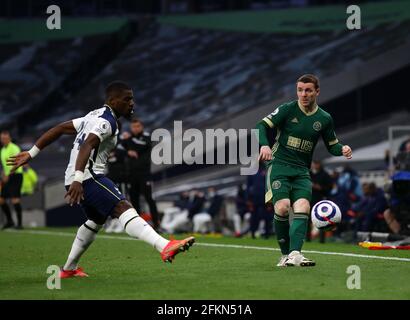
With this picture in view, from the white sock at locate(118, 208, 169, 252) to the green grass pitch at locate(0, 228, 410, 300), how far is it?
38 cm

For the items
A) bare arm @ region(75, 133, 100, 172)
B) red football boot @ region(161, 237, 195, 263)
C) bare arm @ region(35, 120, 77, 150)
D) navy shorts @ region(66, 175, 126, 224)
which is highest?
bare arm @ region(35, 120, 77, 150)

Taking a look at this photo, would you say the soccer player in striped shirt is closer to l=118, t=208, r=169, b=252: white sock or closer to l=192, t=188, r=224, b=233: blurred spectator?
l=118, t=208, r=169, b=252: white sock

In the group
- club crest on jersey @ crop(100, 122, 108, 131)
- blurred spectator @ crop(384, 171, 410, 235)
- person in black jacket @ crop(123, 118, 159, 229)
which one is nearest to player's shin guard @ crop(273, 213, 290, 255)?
club crest on jersey @ crop(100, 122, 108, 131)

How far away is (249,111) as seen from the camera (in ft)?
103

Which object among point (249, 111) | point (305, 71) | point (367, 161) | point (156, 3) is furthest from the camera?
point (156, 3)

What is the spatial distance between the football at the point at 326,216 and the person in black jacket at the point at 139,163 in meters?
7.99

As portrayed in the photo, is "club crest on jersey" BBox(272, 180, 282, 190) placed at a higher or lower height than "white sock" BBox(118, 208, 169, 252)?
higher

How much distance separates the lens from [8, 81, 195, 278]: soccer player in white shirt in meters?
9.30

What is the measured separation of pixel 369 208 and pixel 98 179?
1029 centimetres

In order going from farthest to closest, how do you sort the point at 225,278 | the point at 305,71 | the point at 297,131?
the point at 305,71, the point at 297,131, the point at 225,278
